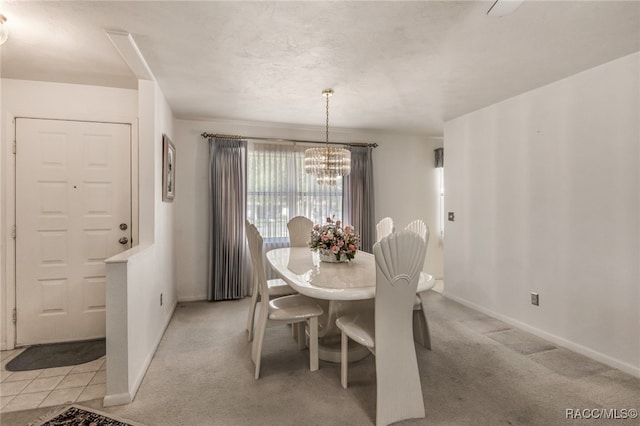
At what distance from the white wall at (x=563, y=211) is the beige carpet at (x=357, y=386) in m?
0.35

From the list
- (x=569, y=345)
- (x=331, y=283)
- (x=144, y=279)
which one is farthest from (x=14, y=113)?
(x=569, y=345)

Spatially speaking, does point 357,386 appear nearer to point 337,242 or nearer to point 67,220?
point 337,242

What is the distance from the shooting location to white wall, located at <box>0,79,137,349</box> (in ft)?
8.83

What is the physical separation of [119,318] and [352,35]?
91.4 inches

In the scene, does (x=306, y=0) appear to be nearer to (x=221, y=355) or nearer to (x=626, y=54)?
(x=626, y=54)

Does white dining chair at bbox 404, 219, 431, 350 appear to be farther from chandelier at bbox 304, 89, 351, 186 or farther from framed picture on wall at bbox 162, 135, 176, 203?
framed picture on wall at bbox 162, 135, 176, 203

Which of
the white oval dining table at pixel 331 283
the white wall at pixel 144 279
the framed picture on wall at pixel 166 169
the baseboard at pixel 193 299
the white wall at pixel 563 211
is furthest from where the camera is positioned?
the baseboard at pixel 193 299

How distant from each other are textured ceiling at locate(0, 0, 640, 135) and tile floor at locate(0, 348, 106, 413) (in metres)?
2.35

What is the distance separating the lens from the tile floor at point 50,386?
1979 mm

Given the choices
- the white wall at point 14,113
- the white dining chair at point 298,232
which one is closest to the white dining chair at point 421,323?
the white dining chair at point 298,232

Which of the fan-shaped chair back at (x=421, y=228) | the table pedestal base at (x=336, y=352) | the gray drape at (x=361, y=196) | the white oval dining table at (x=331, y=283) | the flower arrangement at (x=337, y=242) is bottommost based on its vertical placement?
the table pedestal base at (x=336, y=352)

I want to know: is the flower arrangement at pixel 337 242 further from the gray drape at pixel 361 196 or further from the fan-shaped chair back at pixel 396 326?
the gray drape at pixel 361 196

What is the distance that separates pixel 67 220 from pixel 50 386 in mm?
1384

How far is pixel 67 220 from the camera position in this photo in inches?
111
